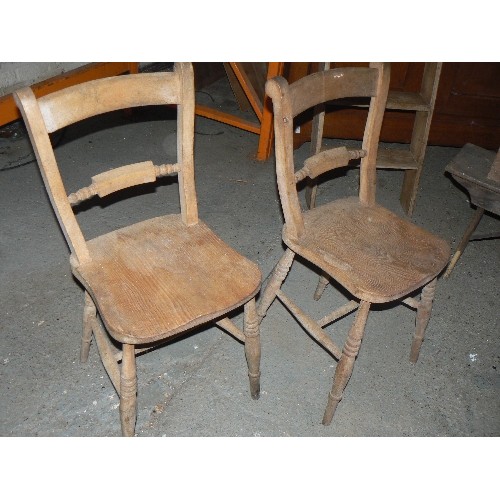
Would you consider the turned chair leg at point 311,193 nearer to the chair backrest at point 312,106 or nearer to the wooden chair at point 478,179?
the wooden chair at point 478,179

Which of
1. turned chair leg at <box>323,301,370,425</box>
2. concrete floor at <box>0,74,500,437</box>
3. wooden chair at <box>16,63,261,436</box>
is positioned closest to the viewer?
wooden chair at <box>16,63,261,436</box>

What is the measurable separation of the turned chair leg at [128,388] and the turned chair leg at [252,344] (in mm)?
399

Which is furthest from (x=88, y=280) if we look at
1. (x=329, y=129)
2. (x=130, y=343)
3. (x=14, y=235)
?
(x=329, y=129)

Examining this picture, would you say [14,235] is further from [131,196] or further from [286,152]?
[286,152]

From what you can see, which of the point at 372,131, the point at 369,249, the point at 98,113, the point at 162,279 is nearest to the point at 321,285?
the point at 369,249

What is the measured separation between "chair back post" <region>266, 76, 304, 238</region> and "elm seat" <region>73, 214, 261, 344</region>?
241 mm

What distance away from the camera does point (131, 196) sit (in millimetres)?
2979

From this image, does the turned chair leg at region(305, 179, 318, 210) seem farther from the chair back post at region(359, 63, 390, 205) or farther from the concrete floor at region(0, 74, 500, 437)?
the chair back post at region(359, 63, 390, 205)

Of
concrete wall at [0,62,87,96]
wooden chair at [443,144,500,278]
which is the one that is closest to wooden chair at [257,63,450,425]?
wooden chair at [443,144,500,278]

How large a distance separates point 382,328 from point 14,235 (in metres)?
1.95

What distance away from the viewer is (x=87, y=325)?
6.02 ft

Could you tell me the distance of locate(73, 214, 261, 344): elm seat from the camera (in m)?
1.40

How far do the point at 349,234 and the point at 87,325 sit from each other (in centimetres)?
102

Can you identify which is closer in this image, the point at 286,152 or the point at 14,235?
the point at 286,152
